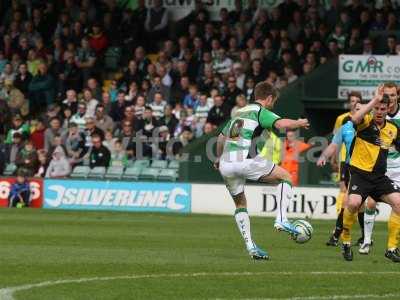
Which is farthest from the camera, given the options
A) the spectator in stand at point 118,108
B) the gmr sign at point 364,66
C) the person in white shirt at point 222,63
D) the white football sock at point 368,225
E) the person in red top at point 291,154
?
the person in white shirt at point 222,63

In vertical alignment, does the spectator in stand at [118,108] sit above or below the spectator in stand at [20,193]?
above

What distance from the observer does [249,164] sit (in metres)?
13.2

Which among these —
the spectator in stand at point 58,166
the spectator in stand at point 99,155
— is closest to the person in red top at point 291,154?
the spectator in stand at point 99,155

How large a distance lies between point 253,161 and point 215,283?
2.71 metres

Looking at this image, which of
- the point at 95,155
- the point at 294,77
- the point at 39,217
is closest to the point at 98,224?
the point at 39,217

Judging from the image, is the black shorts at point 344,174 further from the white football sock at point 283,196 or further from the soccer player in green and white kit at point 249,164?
the soccer player in green and white kit at point 249,164

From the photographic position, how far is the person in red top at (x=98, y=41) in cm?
3088

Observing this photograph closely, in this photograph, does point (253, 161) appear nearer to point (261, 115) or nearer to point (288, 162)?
point (261, 115)

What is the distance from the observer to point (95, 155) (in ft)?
86.7

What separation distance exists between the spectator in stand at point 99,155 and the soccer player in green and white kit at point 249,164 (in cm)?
1299

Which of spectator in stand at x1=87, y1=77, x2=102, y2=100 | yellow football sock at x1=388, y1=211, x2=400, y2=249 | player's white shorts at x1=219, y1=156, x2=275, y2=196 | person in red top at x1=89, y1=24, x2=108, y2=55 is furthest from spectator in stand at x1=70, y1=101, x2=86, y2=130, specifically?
yellow football sock at x1=388, y1=211, x2=400, y2=249

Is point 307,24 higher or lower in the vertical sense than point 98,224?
higher

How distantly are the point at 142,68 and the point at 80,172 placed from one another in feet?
13.1

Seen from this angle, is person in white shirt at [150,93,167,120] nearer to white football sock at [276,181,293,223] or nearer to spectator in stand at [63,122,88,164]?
spectator in stand at [63,122,88,164]
